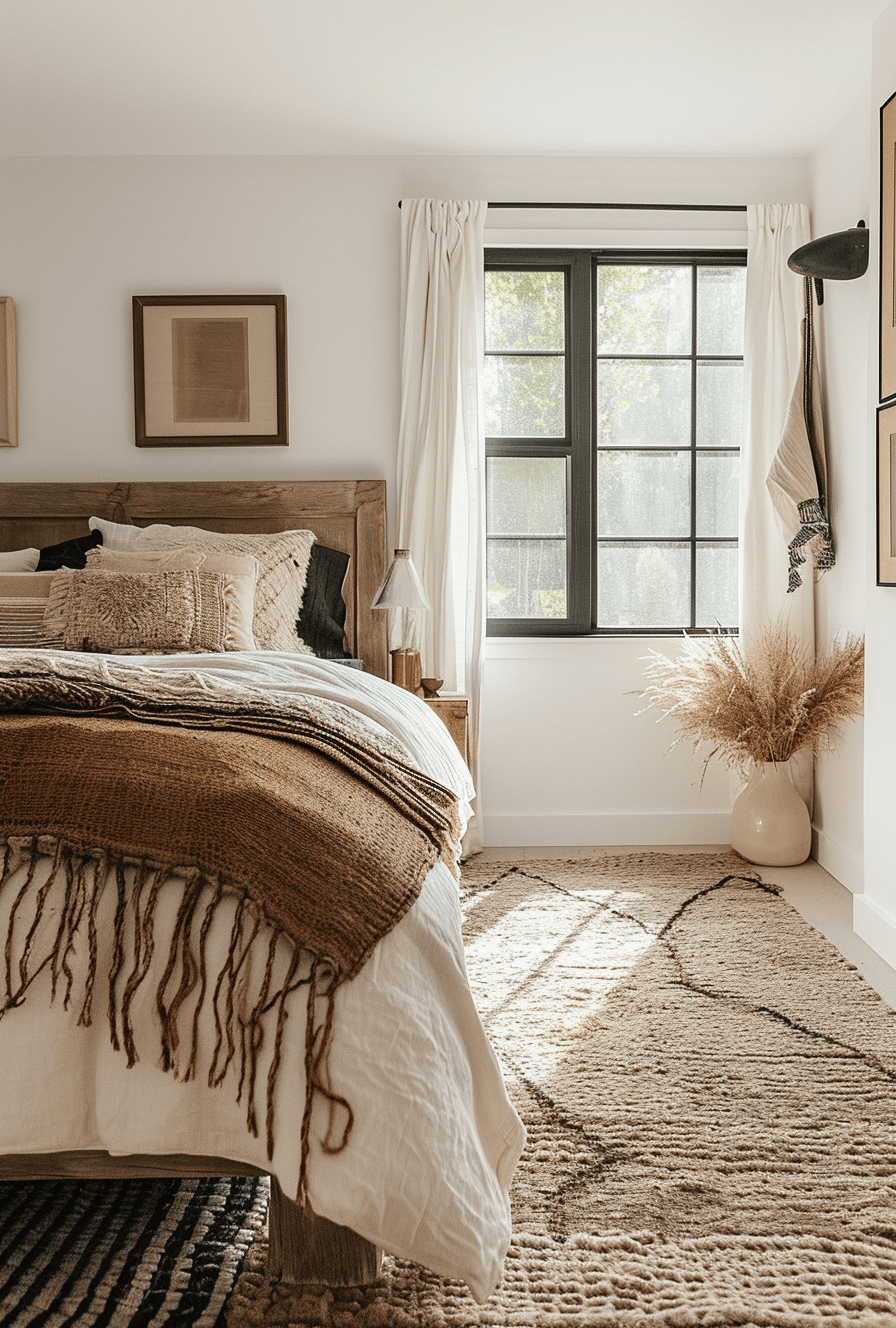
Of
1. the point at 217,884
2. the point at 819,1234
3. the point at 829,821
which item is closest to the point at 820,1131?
the point at 819,1234

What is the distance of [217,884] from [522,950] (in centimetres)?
167

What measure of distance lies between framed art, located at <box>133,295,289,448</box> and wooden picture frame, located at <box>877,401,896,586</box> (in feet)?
6.68

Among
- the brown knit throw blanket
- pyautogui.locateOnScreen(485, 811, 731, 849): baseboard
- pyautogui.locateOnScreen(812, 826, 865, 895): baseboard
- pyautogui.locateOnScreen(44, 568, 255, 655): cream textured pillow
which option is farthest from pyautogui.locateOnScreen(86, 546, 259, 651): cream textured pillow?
pyautogui.locateOnScreen(812, 826, 865, 895): baseboard

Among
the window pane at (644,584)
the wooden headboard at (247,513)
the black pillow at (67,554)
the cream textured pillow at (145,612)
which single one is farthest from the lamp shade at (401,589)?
the black pillow at (67,554)

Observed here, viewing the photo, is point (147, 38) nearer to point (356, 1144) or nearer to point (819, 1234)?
point (356, 1144)

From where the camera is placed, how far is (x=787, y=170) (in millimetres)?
3748

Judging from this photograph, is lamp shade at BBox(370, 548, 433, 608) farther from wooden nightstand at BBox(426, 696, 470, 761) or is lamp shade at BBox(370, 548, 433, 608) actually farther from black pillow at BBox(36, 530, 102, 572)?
black pillow at BBox(36, 530, 102, 572)

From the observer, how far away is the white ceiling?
2.76 m

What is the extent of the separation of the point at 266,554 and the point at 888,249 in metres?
2.00

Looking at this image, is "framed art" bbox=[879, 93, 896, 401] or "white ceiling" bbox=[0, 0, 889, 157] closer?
"framed art" bbox=[879, 93, 896, 401]

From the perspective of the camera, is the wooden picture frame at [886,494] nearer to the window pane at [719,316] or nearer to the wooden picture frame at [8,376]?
the window pane at [719,316]

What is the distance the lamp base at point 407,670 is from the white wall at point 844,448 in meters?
1.45

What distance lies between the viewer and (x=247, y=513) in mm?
3689

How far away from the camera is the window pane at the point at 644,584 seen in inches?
154
